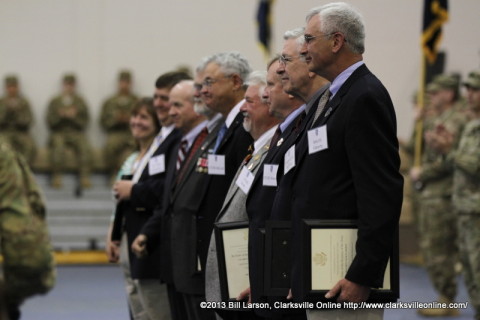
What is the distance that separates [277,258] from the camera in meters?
3.73

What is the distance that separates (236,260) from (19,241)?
1432 mm

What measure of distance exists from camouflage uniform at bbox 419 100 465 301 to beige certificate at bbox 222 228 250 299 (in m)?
4.24

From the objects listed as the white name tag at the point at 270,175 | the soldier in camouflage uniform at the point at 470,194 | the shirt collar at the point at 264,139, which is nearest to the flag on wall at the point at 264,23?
the soldier in camouflage uniform at the point at 470,194

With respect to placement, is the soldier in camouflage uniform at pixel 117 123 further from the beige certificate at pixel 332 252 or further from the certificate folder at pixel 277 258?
the beige certificate at pixel 332 252

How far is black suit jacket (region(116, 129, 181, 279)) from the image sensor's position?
586 cm

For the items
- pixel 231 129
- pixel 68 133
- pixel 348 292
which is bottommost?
pixel 68 133

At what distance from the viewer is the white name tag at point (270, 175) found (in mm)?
4039

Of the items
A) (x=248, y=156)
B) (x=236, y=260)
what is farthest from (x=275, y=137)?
(x=236, y=260)

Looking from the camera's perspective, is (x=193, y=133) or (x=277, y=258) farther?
(x=193, y=133)

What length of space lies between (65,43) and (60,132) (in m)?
1.78

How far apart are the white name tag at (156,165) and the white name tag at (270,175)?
197 cm

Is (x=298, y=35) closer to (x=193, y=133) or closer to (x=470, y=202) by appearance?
(x=193, y=133)

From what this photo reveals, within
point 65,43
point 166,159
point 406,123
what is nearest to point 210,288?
point 166,159

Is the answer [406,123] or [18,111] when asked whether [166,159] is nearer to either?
[406,123]
